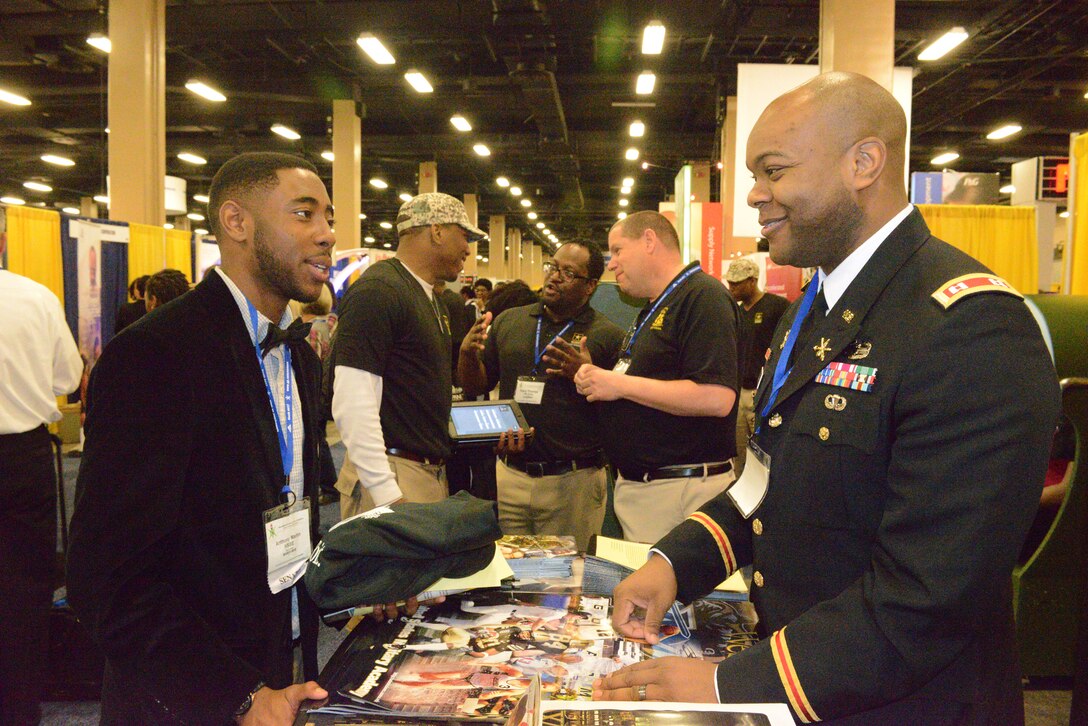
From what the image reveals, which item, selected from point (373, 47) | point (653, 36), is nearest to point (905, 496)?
point (653, 36)

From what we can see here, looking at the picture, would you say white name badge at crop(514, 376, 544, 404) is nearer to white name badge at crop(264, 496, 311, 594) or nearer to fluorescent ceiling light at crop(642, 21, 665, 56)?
white name badge at crop(264, 496, 311, 594)

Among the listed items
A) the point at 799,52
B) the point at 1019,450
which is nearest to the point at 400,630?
the point at 1019,450

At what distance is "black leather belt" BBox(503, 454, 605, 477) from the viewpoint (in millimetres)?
3387

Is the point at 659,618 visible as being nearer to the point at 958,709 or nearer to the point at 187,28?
the point at 958,709

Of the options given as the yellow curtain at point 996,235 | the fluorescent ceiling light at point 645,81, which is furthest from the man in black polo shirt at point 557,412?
the fluorescent ceiling light at point 645,81

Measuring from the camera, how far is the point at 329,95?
43.3 ft

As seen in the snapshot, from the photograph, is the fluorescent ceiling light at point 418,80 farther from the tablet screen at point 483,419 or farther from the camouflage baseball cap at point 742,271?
the tablet screen at point 483,419

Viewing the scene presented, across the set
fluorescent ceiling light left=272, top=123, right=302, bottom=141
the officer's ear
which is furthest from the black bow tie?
fluorescent ceiling light left=272, top=123, right=302, bottom=141

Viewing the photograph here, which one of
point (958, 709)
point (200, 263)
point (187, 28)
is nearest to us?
point (958, 709)

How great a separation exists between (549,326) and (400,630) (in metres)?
2.35

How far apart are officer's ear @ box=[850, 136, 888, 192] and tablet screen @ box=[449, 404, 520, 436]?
1.99 meters

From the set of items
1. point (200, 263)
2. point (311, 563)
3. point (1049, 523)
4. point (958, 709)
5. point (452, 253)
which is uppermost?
point (200, 263)

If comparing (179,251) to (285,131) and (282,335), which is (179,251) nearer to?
(285,131)

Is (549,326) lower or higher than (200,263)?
lower
